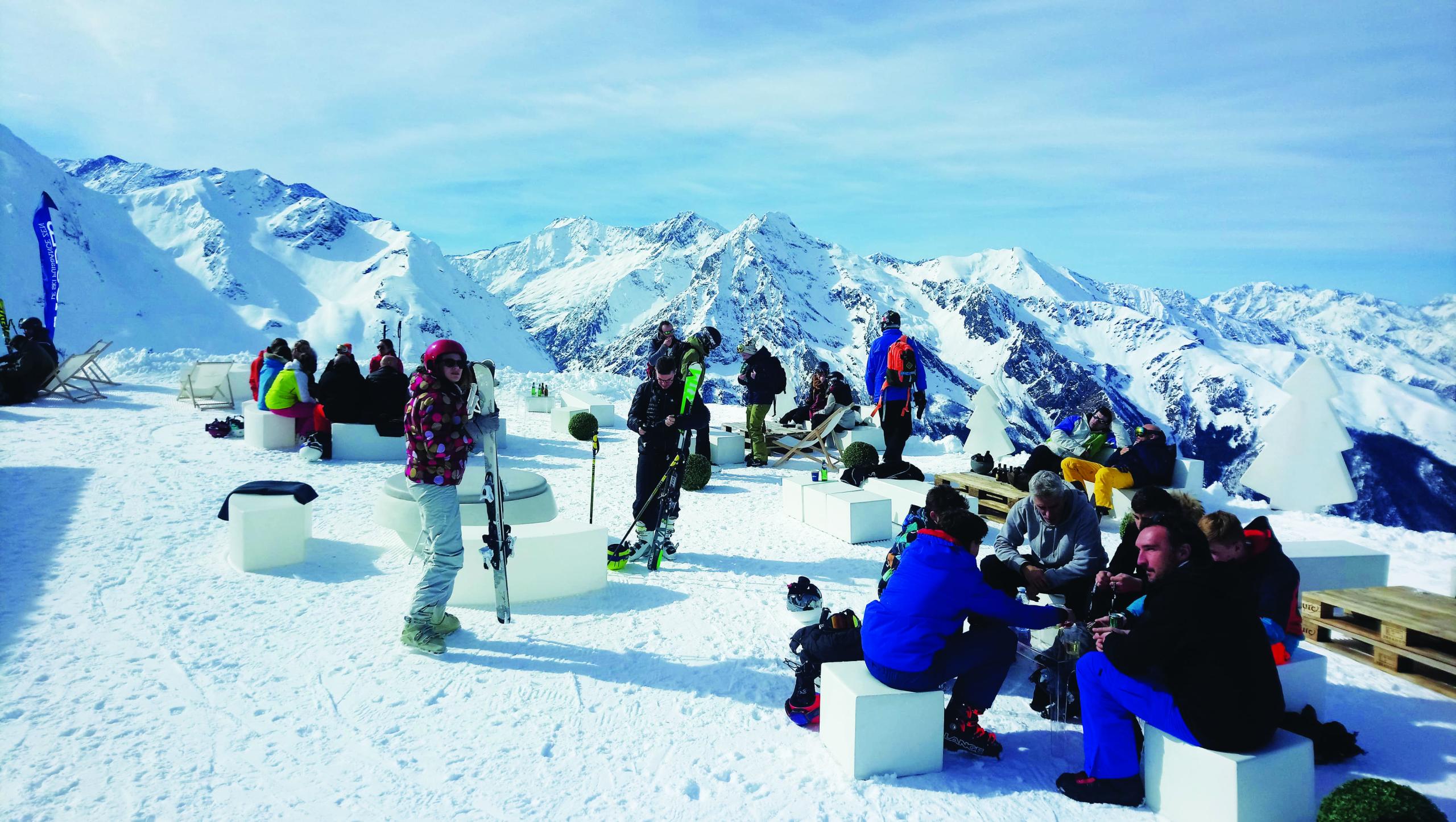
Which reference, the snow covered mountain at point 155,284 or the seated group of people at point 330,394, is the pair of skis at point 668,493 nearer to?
the seated group of people at point 330,394

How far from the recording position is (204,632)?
5074 mm

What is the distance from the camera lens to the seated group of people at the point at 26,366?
13.6 meters

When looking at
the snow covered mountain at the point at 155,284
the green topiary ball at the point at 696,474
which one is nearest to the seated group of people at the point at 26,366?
the green topiary ball at the point at 696,474

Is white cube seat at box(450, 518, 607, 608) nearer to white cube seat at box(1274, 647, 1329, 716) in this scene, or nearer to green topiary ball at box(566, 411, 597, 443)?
white cube seat at box(1274, 647, 1329, 716)

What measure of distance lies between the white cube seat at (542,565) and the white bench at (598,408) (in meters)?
9.45

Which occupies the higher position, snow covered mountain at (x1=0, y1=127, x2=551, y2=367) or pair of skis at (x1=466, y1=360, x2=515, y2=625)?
snow covered mountain at (x1=0, y1=127, x2=551, y2=367)

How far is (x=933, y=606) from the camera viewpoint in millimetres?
3676

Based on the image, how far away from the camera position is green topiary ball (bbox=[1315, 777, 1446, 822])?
283 cm

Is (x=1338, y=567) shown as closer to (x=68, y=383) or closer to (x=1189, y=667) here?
(x=1189, y=667)

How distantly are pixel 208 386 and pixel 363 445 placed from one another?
728 centimetres

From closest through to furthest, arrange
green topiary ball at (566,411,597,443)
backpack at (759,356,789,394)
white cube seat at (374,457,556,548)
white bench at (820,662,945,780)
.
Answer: white bench at (820,662,945,780) < white cube seat at (374,457,556,548) < backpack at (759,356,789,394) < green topiary ball at (566,411,597,443)

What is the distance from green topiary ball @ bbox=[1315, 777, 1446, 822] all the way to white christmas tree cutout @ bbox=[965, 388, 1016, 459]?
30.6 ft

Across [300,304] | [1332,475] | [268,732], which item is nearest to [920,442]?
[1332,475]

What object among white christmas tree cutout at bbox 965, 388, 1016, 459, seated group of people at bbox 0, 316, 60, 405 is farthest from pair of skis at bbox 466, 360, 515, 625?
seated group of people at bbox 0, 316, 60, 405
